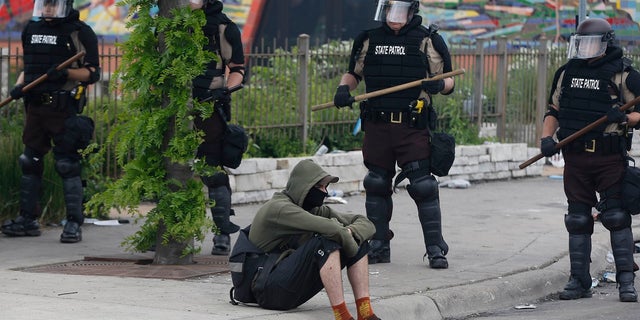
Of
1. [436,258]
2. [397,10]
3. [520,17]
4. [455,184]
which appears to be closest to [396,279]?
[436,258]

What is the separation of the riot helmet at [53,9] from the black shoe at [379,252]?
3142 millimetres

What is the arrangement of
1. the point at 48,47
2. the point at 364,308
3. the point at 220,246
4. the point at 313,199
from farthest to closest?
1. the point at 48,47
2. the point at 220,246
3. the point at 313,199
4. the point at 364,308

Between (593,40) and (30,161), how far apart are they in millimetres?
4836

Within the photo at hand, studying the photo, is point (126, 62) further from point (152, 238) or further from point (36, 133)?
point (36, 133)

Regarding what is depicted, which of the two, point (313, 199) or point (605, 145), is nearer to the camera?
point (313, 199)

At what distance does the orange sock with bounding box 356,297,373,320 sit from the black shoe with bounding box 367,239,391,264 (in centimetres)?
250

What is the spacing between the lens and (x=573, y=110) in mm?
9211

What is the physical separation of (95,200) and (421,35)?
270 centimetres

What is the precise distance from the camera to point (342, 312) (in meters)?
7.30

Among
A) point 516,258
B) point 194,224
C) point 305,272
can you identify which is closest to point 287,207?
point 305,272

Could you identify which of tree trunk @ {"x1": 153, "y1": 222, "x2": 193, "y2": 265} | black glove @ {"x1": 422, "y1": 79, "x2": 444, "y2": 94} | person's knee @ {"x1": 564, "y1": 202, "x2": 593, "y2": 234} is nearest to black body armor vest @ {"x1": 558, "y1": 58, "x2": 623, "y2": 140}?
person's knee @ {"x1": 564, "y1": 202, "x2": 593, "y2": 234}

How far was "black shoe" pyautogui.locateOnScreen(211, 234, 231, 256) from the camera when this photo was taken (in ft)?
33.6

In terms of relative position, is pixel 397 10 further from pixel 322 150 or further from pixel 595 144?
pixel 322 150

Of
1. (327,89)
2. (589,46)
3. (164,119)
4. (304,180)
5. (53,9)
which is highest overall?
(53,9)
